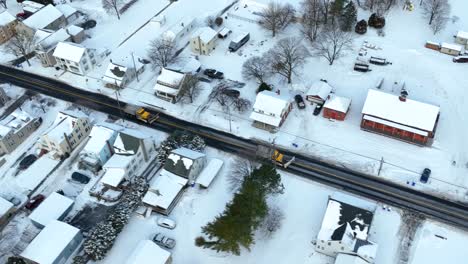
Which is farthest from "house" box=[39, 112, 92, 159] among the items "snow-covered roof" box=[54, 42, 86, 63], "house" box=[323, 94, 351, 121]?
"house" box=[323, 94, 351, 121]

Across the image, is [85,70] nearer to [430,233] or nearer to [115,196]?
[115,196]

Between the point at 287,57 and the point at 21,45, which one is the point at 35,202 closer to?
the point at 21,45

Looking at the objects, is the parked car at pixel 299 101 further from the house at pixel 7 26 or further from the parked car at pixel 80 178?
the house at pixel 7 26

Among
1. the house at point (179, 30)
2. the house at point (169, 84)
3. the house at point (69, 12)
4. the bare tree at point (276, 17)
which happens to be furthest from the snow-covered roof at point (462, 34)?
the house at point (69, 12)

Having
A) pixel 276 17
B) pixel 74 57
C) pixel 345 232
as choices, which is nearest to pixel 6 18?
pixel 74 57

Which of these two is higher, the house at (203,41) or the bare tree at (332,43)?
the bare tree at (332,43)

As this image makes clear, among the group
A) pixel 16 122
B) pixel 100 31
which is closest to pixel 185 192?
pixel 16 122
